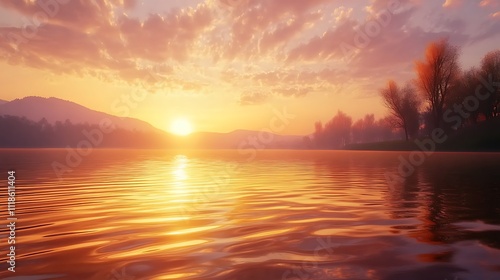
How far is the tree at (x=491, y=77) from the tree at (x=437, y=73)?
949cm

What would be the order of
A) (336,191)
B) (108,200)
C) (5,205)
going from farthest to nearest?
(336,191)
(108,200)
(5,205)

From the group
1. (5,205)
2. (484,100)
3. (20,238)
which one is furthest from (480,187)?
(484,100)

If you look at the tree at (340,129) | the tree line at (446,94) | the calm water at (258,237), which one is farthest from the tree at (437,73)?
the tree at (340,129)

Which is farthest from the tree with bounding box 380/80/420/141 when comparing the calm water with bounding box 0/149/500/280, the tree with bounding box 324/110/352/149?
the tree with bounding box 324/110/352/149

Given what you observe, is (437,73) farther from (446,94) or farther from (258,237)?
(258,237)

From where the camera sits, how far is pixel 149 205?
10062mm

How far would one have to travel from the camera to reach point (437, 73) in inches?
2498

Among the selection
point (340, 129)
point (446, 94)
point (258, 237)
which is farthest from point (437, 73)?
point (340, 129)

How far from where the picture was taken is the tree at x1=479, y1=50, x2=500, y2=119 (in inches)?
2598

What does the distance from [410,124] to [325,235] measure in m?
79.6

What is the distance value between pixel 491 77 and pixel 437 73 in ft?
43.8

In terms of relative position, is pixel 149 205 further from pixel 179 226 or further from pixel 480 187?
pixel 480 187

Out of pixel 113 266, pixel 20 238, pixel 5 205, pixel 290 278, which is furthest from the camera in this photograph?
pixel 5 205

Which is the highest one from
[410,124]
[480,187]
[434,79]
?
[434,79]
